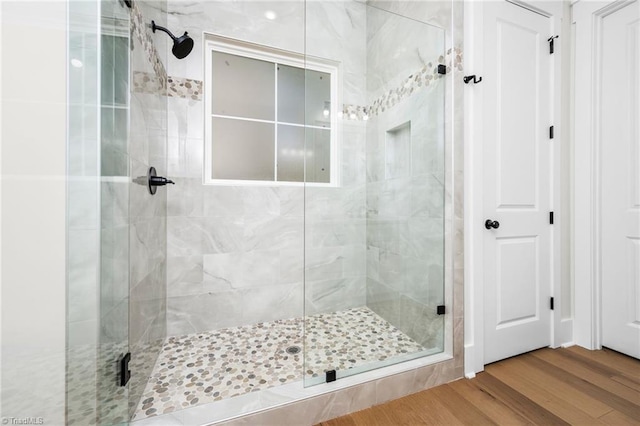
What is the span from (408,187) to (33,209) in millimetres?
1689

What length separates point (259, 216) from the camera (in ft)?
6.65

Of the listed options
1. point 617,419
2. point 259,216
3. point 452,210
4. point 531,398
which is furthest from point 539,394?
point 259,216

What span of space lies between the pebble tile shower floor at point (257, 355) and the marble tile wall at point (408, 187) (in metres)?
0.20

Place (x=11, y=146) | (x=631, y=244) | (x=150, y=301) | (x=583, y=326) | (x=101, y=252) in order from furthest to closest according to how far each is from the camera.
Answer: (x=583, y=326)
(x=631, y=244)
(x=150, y=301)
(x=101, y=252)
(x=11, y=146)

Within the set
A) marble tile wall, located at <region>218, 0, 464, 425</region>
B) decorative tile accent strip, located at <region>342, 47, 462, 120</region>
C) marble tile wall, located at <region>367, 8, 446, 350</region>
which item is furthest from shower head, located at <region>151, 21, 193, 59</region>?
marble tile wall, located at <region>218, 0, 464, 425</region>

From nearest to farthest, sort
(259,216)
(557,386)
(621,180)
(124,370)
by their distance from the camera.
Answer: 1. (124,370)
2. (557,386)
3. (621,180)
4. (259,216)

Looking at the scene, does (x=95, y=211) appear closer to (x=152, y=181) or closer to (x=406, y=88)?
(x=152, y=181)

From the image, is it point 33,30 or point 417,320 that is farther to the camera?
point 417,320

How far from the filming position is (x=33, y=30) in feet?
2.32

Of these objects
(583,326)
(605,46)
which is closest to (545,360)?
(583,326)

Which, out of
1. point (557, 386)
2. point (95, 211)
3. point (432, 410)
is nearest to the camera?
point (95, 211)

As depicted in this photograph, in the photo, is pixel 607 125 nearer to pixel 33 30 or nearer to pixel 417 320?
pixel 417 320

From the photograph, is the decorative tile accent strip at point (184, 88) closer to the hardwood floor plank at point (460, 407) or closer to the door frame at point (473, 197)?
the door frame at point (473, 197)

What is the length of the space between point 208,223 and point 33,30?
→ 1323 mm
